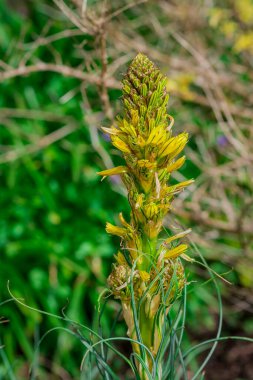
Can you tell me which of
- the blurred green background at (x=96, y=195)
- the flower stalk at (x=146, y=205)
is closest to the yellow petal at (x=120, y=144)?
the flower stalk at (x=146, y=205)

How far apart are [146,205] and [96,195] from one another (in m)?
2.51

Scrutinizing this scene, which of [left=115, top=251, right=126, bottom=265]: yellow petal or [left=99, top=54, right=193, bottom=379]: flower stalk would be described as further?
[left=115, top=251, right=126, bottom=265]: yellow petal

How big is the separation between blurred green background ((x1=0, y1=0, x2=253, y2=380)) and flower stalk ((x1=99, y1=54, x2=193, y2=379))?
1.74 meters

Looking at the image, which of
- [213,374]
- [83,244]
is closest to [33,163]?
[83,244]

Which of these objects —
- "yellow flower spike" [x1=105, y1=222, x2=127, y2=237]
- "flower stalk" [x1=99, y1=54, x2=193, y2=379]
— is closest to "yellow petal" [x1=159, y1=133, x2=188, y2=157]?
"flower stalk" [x1=99, y1=54, x2=193, y2=379]

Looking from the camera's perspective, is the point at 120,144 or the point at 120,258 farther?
the point at 120,258

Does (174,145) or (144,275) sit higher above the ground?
(174,145)

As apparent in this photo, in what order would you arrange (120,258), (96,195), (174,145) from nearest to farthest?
(174,145) → (120,258) → (96,195)

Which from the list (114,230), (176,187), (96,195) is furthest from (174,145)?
(96,195)

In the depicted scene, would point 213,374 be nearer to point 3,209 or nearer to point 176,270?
point 3,209

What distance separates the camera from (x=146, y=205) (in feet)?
3.77

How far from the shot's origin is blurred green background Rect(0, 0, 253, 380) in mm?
3250

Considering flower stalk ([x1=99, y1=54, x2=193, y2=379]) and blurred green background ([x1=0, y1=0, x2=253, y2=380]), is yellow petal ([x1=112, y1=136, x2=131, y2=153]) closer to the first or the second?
flower stalk ([x1=99, y1=54, x2=193, y2=379])

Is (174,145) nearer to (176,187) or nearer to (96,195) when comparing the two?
(176,187)
